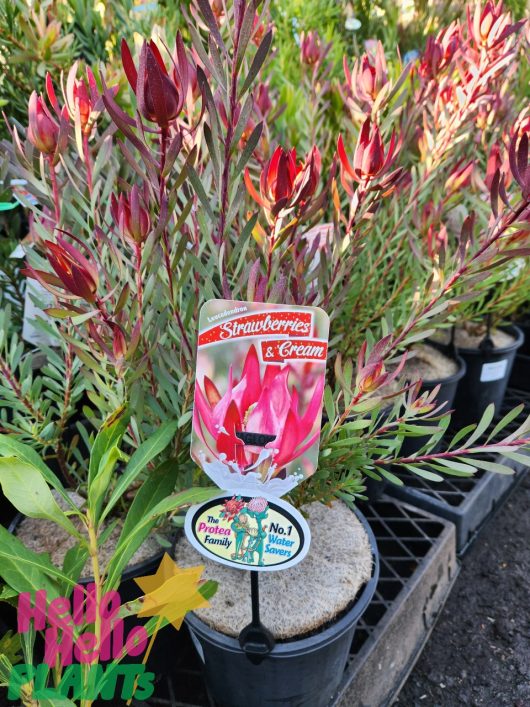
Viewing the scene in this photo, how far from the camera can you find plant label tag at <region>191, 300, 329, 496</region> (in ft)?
2.15

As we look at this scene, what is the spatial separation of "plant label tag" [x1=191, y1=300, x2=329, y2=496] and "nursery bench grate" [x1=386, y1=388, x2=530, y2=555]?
845 mm

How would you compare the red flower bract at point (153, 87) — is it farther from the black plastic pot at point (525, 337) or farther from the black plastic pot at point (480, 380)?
the black plastic pot at point (525, 337)

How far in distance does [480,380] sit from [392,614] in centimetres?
93

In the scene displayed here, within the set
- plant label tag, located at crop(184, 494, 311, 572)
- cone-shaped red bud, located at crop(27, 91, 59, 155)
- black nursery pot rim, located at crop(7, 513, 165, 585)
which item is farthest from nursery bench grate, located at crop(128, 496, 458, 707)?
cone-shaped red bud, located at crop(27, 91, 59, 155)

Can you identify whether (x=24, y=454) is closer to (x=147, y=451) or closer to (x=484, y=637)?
(x=147, y=451)

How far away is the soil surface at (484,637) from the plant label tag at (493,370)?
0.45 metres

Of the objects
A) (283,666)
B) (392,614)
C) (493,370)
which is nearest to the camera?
(283,666)

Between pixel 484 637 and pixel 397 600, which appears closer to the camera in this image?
pixel 397 600

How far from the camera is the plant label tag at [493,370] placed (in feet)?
5.84

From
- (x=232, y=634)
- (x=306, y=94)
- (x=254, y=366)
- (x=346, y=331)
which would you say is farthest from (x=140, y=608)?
(x=306, y=94)

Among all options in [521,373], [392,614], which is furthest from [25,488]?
[521,373]

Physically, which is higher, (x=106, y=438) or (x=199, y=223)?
(x=199, y=223)

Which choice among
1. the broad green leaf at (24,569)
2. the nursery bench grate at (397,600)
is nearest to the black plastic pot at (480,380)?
the nursery bench grate at (397,600)

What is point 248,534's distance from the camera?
0.73 m
